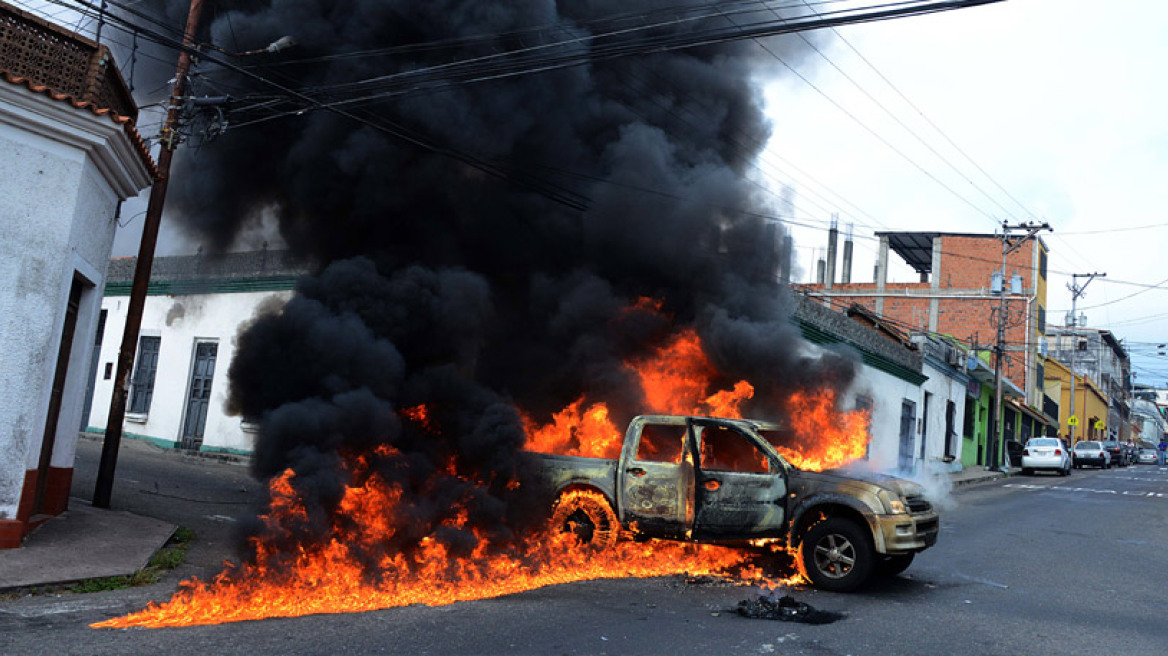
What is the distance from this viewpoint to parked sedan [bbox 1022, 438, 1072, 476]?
2970 centimetres

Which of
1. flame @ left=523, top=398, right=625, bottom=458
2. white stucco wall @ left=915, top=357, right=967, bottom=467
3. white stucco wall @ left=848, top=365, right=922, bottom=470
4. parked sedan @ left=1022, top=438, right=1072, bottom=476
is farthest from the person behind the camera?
parked sedan @ left=1022, top=438, right=1072, bottom=476

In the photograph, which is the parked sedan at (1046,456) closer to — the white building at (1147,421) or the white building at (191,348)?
the white building at (191,348)

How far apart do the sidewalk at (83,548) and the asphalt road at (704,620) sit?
0.40 meters

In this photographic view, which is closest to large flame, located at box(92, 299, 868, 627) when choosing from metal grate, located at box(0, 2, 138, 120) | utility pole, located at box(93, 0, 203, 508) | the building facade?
utility pole, located at box(93, 0, 203, 508)

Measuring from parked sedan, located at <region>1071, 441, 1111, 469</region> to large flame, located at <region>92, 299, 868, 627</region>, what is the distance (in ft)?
119

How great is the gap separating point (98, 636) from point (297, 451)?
6.49ft

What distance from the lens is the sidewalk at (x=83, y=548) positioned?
646cm

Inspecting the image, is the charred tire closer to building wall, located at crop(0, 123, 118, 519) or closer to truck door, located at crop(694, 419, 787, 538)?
truck door, located at crop(694, 419, 787, 538)

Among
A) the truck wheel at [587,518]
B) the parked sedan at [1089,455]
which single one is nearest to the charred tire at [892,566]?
the truck wheel at [587,518]

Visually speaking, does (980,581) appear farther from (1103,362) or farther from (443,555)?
(1103,362)

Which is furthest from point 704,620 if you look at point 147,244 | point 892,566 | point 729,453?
point 147,244

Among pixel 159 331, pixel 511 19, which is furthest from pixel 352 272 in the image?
pixel 159 331

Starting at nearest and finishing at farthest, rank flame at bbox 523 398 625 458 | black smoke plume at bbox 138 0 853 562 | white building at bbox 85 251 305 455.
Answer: flame at bbox 523 398 625 458 → black smoke plume at bbox 138 0 853 562 → white building at bbox 85 251 305 455

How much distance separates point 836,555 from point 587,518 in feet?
8.31
